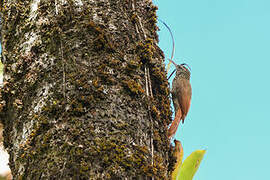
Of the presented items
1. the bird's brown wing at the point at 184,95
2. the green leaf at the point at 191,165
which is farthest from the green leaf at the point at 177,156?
the bird's brown wing at the point at 184,95

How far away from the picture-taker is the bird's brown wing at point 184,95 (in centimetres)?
209

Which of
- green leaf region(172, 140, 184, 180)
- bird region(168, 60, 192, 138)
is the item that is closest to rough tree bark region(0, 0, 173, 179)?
green leaf region(172, 140, 184, 180)

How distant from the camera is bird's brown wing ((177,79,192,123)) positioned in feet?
6.87

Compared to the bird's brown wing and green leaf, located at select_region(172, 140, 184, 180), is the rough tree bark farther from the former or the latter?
the bird's brown wing

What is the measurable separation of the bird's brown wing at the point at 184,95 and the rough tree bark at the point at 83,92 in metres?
0.51

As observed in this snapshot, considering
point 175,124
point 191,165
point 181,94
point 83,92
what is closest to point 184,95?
point 181,94

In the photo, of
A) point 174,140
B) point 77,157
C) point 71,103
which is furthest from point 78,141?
point 174,140

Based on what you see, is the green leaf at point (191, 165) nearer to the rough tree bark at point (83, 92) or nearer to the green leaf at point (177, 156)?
the green leaf at point (177, 156)

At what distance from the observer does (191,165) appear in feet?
5.75

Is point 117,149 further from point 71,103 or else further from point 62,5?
point 62,5

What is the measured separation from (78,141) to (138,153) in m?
0.24

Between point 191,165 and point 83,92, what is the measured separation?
0.81 m

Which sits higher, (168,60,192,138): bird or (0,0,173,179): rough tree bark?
(168,60,192,138): bird

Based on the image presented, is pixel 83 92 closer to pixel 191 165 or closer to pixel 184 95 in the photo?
pixel 191 165
